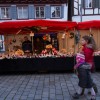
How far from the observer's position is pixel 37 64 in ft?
40.4

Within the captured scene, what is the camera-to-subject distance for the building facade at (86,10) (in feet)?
86.4

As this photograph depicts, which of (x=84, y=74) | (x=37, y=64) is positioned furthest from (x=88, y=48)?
(x=37, y=64)

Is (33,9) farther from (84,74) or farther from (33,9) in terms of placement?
(84,74)

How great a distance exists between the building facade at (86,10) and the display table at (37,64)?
1451 centimetres

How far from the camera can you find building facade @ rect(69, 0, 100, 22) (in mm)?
26328

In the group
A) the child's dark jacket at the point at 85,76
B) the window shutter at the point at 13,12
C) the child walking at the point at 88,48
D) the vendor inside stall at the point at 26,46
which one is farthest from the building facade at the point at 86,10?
the child's dark jacket at the point at 85,76

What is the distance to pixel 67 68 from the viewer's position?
12.4m

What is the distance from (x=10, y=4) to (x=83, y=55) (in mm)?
21856

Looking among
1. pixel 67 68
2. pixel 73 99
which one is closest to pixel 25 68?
pixel 67 68

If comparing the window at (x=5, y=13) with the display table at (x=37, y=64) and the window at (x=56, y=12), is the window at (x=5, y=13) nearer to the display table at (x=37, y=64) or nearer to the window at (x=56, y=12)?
the window at (x=56, y=12)

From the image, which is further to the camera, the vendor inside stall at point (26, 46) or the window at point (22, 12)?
the window at point (22, 12)

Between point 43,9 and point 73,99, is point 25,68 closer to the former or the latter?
point 73,99

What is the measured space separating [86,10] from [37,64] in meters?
15.5

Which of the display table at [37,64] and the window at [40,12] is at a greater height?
the window at [40,12]
